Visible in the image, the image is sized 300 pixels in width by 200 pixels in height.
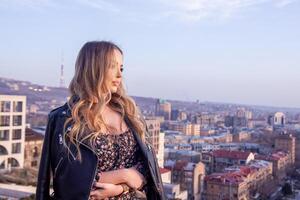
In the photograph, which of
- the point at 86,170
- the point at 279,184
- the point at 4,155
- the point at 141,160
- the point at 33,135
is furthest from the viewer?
the point at 279,184

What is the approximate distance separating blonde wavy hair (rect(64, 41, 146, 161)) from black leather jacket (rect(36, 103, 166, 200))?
0.02 metres

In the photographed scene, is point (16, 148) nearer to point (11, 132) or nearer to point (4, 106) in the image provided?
point (11, 132)

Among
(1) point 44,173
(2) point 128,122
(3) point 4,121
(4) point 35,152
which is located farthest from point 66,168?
(4) point 35,152

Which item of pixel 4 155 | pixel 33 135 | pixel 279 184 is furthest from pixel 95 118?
pixel 279 184

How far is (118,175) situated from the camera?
3.28ft

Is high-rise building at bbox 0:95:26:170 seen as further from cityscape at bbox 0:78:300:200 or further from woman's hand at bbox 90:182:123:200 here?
woman's hand at bbox 90:182:123:200

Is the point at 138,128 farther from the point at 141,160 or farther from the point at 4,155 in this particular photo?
the point at 4,155

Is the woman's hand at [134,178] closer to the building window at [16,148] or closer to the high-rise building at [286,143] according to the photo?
the building window at [16,148]

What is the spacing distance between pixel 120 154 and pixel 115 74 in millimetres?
171

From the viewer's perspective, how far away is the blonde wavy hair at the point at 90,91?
3.20 feet

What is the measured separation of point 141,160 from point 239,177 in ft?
49.0

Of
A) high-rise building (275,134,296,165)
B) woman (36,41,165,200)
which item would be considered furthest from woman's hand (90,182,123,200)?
high-rise building (275,134,296,165)

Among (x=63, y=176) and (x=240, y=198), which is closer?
(x=63, y=176)

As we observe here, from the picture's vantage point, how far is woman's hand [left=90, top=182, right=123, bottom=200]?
0.98 meters
